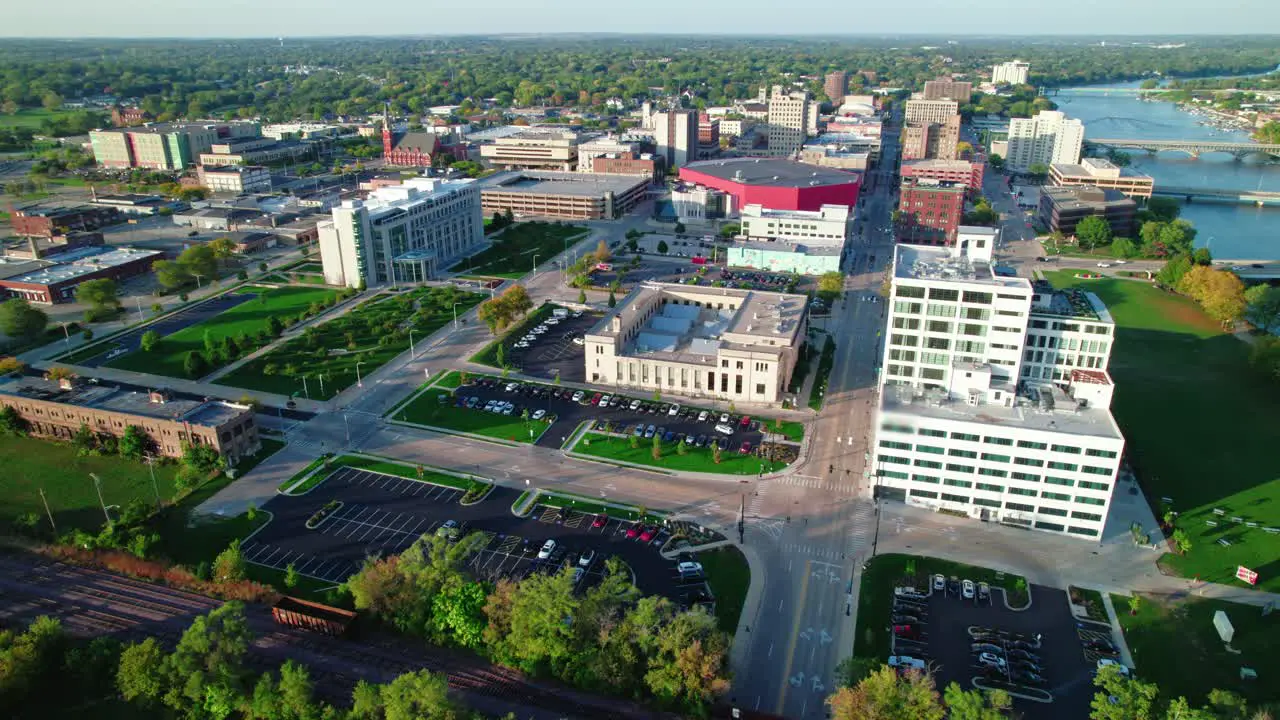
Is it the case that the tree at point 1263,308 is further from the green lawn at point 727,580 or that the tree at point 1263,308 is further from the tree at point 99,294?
the tree at point 99,294

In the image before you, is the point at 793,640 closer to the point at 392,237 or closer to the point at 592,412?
the point at 592,412

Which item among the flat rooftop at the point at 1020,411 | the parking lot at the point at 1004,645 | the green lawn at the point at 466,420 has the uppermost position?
the flat rooftop at the point at 1020,411

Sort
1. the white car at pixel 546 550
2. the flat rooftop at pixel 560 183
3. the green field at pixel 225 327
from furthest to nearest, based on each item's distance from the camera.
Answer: the flat rooftop at pixel 560 183 < the green field at pixel 225 327 < the white car at pixel 546 550

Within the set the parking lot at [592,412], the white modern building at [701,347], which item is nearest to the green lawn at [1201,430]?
the white modern building at [701,347]

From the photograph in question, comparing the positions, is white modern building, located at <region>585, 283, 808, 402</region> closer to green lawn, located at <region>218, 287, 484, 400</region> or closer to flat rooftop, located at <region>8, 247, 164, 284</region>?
green lawn, located at <region>218, 287, 484, 400</region>

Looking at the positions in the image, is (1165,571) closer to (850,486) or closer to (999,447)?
(999,447)

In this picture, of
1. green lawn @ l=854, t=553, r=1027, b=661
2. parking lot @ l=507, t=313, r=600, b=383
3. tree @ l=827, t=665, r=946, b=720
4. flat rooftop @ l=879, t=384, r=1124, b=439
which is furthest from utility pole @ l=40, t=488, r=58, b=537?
flat rooftop @ l=879, t=384, r=1124, b=439
